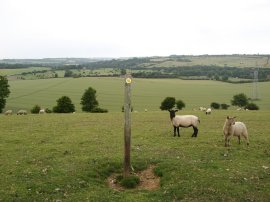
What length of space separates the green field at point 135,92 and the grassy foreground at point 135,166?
68.8 meters

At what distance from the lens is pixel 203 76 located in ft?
574

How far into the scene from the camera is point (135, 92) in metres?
127

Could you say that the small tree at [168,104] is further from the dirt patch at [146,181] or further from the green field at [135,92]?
the dirt patch at [146,181]

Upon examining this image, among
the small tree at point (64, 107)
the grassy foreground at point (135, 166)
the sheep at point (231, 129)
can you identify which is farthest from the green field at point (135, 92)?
the sheep at point (231, 129)

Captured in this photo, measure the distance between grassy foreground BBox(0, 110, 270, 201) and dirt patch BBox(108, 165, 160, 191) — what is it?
1.16 feet

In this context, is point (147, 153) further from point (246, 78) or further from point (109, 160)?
point (246, 78)

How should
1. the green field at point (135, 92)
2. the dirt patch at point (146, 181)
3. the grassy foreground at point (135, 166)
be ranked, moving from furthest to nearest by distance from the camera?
the green field at point (135, 92) < the dirt patch at point (146, 181) < the grassy foreground at point (135, 166)

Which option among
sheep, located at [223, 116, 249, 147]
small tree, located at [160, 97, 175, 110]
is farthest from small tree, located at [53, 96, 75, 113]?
sheep, located at [223, 116, 249, 147]

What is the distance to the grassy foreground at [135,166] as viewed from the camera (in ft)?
49.1

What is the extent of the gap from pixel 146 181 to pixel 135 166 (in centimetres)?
175

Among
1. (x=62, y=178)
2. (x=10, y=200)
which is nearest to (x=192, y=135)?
(x=62, y=178)

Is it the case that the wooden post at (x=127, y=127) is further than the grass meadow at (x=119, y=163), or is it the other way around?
the wooden post at (x=127, y=127)

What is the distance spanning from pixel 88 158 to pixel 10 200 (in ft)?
20.8

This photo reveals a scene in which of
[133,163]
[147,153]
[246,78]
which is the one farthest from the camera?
[246,78]
